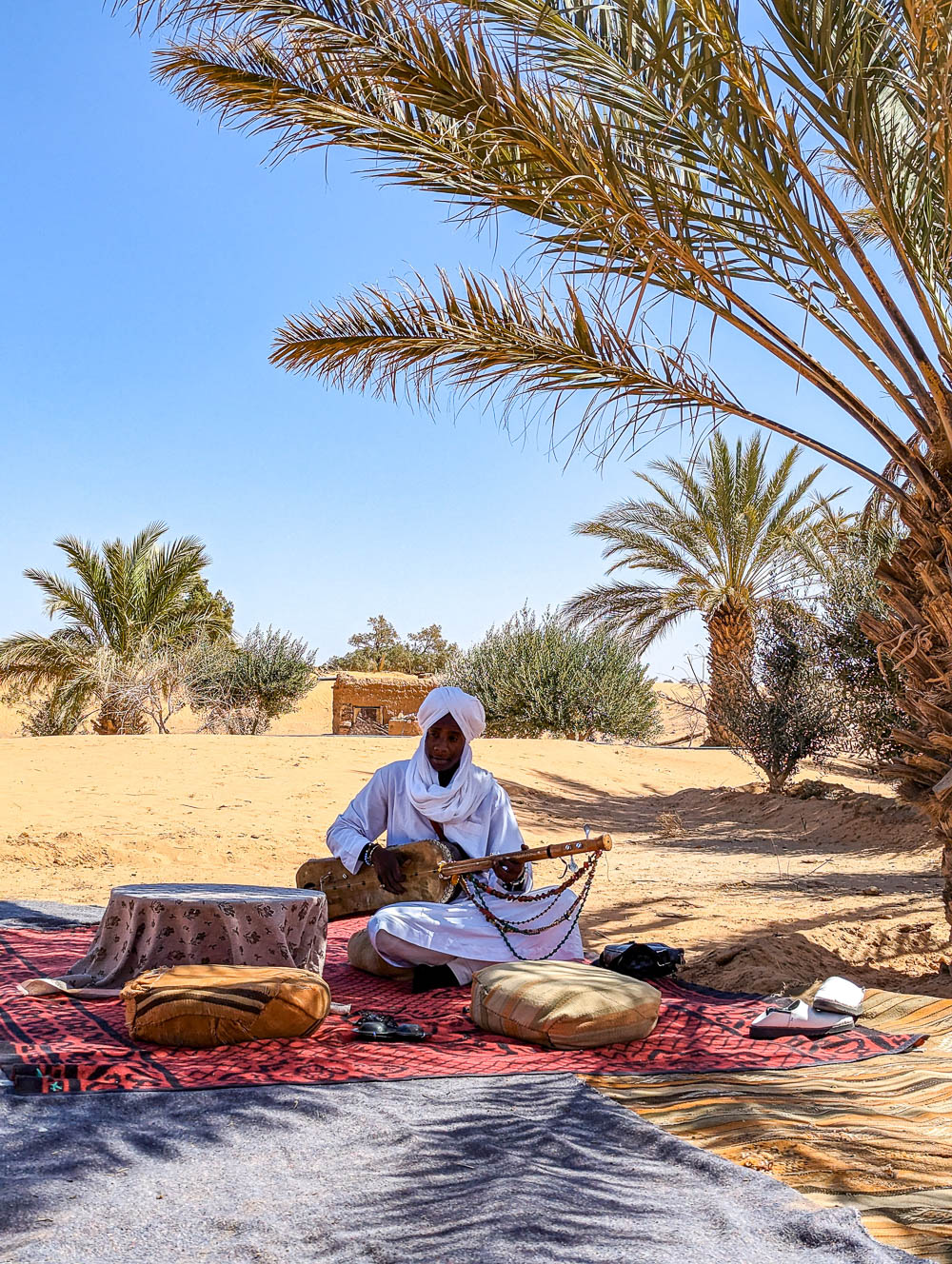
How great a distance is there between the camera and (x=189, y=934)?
168 inches

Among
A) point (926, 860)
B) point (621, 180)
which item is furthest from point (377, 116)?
point (926, 860)

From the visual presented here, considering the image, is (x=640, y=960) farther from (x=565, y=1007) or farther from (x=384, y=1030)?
(x=384, y=1030)

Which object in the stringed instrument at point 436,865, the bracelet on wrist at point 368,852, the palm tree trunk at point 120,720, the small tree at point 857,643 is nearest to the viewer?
the stringed instrument at point 436,865

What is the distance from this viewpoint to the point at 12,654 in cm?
1994

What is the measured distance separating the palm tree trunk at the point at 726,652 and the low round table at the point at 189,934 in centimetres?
1133

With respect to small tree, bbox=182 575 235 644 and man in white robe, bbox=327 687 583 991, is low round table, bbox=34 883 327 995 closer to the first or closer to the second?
man in white robe, bbox=327 687 583 991

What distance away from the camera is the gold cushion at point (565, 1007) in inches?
149

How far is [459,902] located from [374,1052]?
1.32 metres

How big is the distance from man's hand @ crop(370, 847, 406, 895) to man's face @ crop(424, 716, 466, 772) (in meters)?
0.52

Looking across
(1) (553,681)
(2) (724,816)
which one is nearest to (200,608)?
(1) (553,681)

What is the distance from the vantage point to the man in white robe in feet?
15.5

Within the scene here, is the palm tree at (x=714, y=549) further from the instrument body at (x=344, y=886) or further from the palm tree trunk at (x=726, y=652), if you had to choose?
the instrument body at (x=344, y=886)

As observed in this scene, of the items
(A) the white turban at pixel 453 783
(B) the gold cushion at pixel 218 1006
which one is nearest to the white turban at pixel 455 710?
(A) the white turban at pixel 453 783

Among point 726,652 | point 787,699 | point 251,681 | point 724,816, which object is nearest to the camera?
point 724,816
